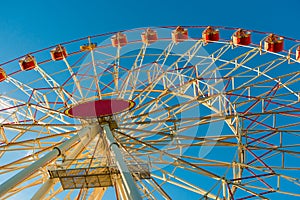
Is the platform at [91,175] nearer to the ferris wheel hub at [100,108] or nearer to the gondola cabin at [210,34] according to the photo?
the ferris wheel hub at [100,108]

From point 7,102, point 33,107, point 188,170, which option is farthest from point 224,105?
point 7,102

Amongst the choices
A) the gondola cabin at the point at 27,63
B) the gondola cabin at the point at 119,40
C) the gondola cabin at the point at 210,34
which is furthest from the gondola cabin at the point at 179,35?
the gondola cabin at the point at 27,63

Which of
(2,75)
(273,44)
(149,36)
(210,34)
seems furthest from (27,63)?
(273,44)

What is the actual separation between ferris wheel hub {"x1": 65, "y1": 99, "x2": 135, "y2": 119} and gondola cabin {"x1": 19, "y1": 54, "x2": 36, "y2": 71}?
22.5 ft

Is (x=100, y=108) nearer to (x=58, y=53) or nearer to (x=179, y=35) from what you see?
(x=179, y=35)

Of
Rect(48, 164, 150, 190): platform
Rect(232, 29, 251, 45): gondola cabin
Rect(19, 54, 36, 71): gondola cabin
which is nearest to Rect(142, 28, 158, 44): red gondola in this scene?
Rect(232, 29, 251, 45): gondola cabin

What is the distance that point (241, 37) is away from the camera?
20984 mm

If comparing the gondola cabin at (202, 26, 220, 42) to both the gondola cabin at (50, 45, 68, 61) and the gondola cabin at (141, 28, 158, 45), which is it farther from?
the gondola cabin at (50, 45, 68, 61)

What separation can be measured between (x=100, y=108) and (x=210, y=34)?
30.3 ft

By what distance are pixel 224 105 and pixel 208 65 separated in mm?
3273

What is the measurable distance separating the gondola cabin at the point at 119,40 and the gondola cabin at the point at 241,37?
21.3 ft

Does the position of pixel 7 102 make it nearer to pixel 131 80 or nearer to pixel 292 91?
pixel 131 80

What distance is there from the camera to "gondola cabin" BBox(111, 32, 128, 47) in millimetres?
22484

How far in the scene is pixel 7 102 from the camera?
70.3ft
